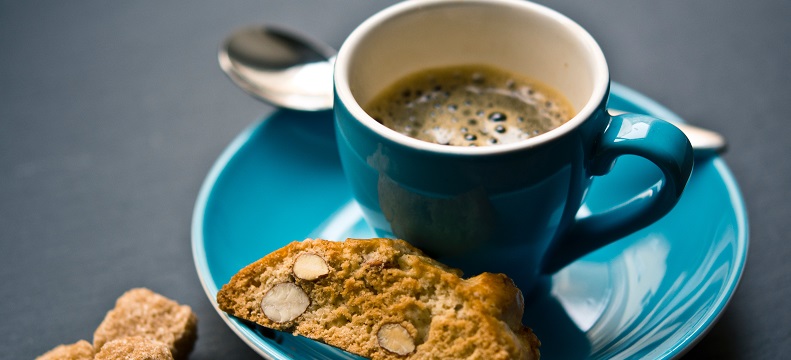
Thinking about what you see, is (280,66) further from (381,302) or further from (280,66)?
(381,302)

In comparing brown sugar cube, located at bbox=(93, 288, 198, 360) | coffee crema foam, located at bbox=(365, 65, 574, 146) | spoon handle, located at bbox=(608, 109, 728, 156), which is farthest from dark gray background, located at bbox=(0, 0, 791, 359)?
coffee crema foam, located at bbox=(365, 65, 574, 146)

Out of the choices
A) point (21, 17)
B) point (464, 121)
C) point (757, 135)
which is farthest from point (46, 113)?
point (757, 135)

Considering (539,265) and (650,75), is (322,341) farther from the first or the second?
(650,75)

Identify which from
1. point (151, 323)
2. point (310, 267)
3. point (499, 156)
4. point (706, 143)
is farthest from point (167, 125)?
point (706, 143)

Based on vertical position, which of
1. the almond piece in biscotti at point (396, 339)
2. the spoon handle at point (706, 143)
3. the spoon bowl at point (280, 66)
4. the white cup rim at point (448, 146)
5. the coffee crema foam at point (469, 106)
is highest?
the white cup rim at point (448, 146)

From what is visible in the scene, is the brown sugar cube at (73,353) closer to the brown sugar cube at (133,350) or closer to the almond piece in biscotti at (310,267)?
the brown sugar cube at (133,350)

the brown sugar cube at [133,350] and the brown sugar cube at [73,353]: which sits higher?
the brown sugar cube at [133,350]

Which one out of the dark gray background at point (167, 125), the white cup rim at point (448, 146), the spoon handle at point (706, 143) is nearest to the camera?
the white cup rim at point (448, 146)

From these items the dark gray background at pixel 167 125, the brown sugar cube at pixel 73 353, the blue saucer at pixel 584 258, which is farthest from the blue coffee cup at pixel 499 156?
the brown sugar cube at pixel 73 353
